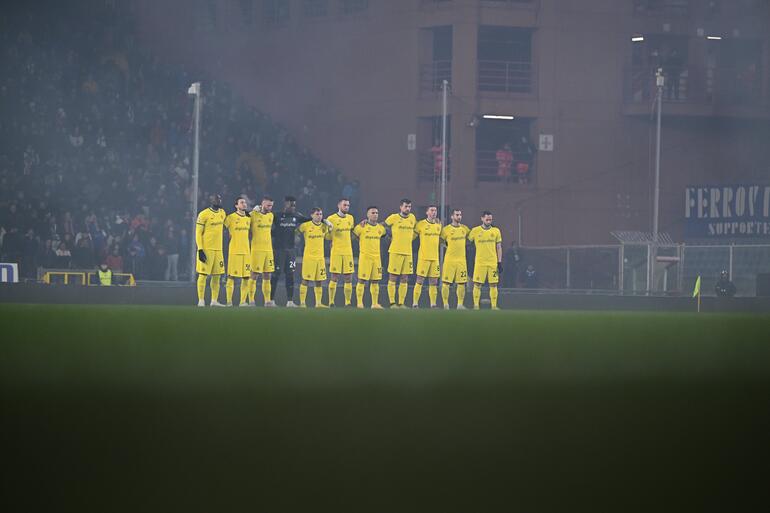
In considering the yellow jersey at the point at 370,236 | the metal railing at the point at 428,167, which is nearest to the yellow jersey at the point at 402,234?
the yellow jersey at the point at 370,236

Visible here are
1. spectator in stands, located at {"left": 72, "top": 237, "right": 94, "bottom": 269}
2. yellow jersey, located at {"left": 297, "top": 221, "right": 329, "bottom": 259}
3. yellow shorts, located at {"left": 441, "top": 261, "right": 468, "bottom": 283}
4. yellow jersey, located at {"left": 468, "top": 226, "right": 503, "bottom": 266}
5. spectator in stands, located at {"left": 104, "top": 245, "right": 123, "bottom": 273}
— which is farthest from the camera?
spectator in stands, located at {"left": 104, "top": 245, "right": 123, "bottom": 273}

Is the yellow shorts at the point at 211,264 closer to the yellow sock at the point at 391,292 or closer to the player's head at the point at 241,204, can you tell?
the player's head at the point at 241,204

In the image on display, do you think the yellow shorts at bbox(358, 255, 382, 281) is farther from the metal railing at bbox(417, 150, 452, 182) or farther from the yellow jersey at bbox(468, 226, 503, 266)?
the metal railing at bbox(417, 150, 452, 182)

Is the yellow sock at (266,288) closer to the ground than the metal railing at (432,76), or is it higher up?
closer to the ground

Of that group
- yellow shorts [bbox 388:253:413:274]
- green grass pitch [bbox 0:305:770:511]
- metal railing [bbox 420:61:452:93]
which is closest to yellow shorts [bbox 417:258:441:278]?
yellow shorts [bbox 388:253:413:274]

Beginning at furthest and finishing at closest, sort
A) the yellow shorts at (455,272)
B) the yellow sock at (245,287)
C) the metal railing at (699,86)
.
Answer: the metal railing at (699,86), the yellow shorts at (455,272), the yellow sock at (245,287)

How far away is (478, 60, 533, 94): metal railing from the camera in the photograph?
49000 mm

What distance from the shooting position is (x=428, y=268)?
28.4 metres

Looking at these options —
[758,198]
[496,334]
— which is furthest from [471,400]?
[758,198]

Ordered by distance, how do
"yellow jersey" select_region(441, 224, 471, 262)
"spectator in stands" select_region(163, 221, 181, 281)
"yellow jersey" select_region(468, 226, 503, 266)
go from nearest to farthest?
"yellow jersey" select_region(441, 224, 471, 262), "yellow jersey" select_region(468, 226, 503, 266), "spectator in stands" select_region(163, 221, 181, 281)

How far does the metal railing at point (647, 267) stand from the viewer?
3616 centimetres

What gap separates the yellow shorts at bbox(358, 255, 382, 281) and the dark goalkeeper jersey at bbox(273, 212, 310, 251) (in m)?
2.13

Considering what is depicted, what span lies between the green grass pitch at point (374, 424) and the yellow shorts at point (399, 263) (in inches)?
735

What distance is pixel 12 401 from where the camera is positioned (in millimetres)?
5633
